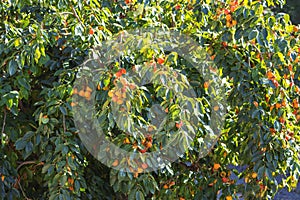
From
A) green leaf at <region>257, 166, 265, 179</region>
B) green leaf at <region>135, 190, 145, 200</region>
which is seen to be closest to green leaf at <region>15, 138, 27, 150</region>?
green leaf at <region>135, 190, 145, 200</region>

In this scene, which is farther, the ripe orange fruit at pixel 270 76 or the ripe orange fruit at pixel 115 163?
the ripe orange fruit at pixel 270 76

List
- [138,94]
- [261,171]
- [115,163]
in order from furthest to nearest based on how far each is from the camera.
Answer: [261,171] < [115,163] < [138,94]

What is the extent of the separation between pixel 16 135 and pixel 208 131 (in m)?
0.76

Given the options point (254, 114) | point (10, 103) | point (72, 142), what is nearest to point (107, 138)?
point (72, 142)

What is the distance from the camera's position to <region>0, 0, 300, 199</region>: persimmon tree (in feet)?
6.11

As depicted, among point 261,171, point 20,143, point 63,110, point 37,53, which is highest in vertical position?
point 37,53

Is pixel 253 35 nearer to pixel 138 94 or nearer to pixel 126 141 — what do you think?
pixel 138 94

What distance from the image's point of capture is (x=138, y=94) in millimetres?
1756

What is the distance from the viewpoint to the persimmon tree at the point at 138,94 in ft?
6.11

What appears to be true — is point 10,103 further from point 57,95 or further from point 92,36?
point 92,36

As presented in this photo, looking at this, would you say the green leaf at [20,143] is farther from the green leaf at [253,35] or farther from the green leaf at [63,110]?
the green leaf at [253,35]

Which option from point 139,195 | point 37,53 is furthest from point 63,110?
point 139,195

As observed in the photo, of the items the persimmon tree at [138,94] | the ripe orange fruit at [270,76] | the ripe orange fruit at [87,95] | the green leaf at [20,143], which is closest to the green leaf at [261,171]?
the persimmon tree at [138,94]

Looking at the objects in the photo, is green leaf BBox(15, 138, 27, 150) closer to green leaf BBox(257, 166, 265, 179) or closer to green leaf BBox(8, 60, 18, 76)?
green leaf BBox(8, 60, 18, 76)
